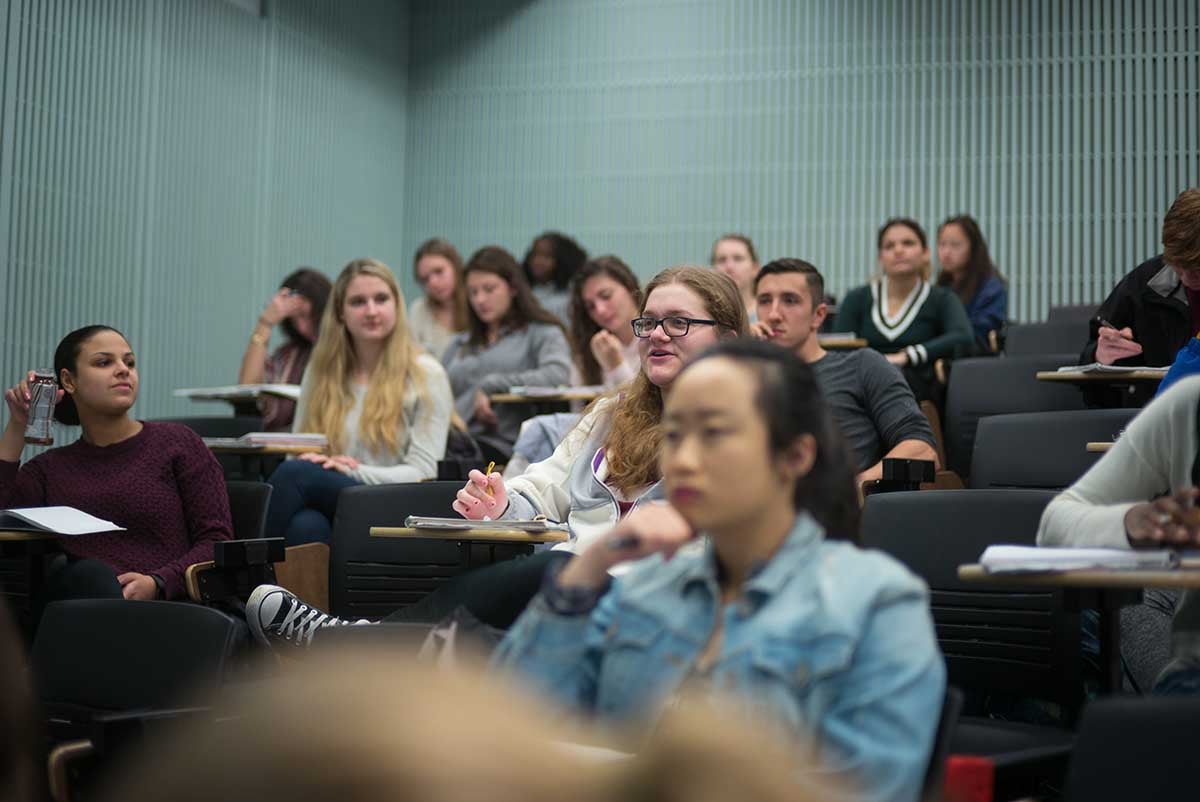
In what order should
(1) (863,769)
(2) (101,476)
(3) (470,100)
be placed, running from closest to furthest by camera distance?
(1) (863,769)
(2) (101,476)
(3) (470,100)

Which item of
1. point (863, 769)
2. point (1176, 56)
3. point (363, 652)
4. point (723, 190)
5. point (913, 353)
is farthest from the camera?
point (723, 190)

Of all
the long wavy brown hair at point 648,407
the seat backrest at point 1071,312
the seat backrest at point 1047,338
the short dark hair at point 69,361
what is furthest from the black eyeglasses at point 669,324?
the seat backrest at point 1071,312

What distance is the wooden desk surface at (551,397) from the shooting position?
493 cm

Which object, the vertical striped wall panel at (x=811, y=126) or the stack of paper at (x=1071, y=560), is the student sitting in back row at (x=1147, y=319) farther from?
the vertical striped wall panel at (x=811, y=126)

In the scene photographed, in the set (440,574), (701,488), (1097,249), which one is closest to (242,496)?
(440,574)

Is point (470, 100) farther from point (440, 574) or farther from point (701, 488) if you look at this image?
point (701, 488)

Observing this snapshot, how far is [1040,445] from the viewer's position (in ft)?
11.1

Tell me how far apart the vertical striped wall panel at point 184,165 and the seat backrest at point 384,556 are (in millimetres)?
2787

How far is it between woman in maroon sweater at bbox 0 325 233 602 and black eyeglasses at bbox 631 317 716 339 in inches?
53.6

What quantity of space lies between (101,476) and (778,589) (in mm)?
2577

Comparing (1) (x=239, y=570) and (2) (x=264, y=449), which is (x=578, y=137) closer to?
(2) (x=264, y=449)

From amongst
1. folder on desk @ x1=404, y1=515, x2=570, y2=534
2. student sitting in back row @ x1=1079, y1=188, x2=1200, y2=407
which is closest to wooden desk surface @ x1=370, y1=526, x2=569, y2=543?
folder on desk @ x1=404, y1=515, x2=570, y2=534

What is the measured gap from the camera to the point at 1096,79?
711cm

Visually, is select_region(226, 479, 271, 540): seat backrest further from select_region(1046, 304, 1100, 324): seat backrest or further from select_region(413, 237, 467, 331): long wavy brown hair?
select_region(1046, 304, 1100, 324): seat backrest
